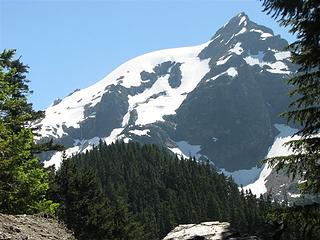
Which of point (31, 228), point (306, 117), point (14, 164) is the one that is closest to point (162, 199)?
point (14, 164)

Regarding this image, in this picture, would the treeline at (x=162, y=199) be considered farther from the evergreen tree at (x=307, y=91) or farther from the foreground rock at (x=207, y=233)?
the evergreen tree at (x=307, y=91)

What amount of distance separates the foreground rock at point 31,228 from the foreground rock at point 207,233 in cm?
487

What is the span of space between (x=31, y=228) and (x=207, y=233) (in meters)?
7.56

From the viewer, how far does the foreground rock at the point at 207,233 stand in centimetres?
1999

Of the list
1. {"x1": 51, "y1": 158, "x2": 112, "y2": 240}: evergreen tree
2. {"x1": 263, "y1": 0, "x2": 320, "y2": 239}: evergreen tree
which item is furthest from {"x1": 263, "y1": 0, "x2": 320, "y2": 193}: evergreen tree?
{"x1": 51, "y1": 158, "x2": 112, "y2": 240}: evergreen tree

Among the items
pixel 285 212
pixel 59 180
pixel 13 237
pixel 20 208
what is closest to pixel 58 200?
pixel 59 180

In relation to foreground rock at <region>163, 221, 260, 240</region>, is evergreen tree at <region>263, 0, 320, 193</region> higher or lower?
higher

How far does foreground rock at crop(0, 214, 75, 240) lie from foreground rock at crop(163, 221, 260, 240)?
4.87m

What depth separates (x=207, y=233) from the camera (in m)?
20.4

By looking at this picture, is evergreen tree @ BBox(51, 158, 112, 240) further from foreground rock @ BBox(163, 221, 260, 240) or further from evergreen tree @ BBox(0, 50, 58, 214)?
foreground rock @ BBox(163, 221, 260, 240)

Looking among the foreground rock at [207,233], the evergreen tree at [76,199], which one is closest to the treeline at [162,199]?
the evergreen tree at [76,199]

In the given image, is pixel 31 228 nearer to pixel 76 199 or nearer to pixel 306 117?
pixel 306 117

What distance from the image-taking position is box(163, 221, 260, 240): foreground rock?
20.0m

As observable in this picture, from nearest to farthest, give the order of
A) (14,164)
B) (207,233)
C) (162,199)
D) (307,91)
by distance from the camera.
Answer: (307,91), (207,233), (14,164), (162,199)
